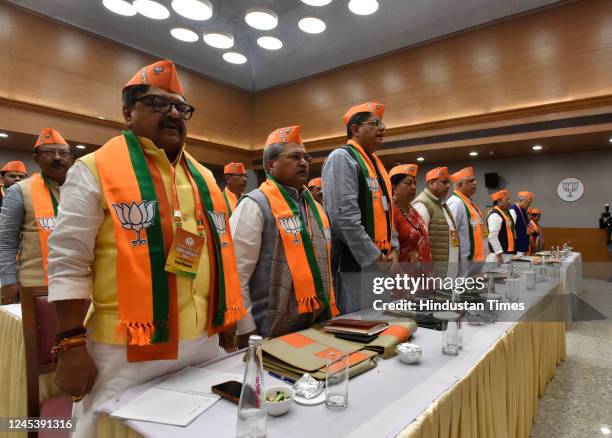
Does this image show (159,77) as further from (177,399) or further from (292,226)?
(177,399)

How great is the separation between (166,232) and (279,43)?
568 centimetres

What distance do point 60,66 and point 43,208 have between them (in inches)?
207

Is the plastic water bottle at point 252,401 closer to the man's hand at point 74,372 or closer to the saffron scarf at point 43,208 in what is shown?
the man's hand at point 74,372

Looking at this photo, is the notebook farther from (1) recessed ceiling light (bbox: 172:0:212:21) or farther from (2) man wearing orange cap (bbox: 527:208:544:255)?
(2) man wearing orange cap (bbox: 527:208:544:255)

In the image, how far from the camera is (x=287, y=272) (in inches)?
59.2

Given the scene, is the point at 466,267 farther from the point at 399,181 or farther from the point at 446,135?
the point at 446,135

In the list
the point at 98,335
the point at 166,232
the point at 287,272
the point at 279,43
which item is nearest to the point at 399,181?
the point at 287,272

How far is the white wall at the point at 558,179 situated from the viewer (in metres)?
6.67

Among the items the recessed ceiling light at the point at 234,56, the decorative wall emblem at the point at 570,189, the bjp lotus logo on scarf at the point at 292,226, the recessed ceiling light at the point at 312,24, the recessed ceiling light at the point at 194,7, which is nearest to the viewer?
the bjp lotus logo on scarf at the point at 292,226

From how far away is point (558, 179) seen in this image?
23.0 ft

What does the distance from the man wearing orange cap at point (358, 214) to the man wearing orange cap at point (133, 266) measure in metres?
0.90

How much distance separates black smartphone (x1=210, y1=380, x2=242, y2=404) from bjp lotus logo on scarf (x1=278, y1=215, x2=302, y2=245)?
2.33ft

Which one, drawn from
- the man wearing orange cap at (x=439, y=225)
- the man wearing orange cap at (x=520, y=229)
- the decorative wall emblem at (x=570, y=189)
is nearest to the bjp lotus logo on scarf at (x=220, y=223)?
the man wearing orange cap at (x=439, y=225)

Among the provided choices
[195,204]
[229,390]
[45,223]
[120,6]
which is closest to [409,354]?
[229,390]
